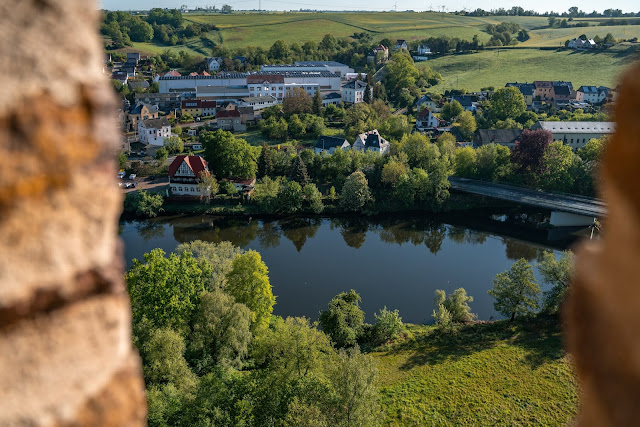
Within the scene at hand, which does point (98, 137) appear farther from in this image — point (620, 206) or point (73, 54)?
point (620, 206)

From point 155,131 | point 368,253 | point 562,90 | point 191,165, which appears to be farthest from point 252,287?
point 562,90

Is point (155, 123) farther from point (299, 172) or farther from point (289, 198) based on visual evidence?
point (289, 198)

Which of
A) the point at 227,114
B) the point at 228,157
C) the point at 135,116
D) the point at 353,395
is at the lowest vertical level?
the point at 353,395

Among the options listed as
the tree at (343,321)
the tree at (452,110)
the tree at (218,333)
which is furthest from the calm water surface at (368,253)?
the tree at (452,110)

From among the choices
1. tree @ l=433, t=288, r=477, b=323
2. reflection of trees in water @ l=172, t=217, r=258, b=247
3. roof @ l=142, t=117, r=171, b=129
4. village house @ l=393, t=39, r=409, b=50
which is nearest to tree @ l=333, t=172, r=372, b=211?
reflection of trees in water @ l=172, t=217, r=258, b=247

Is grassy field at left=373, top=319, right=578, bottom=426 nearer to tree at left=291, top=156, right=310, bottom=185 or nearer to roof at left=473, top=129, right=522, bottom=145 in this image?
tree at left=291, top=156, right=310, bottom=185

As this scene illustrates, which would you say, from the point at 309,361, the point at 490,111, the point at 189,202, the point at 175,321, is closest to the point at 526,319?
the point at 309,361

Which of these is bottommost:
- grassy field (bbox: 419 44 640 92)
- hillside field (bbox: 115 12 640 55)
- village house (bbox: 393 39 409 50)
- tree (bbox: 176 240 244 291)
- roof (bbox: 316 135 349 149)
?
tree (bbox: 176 240 244 291)
